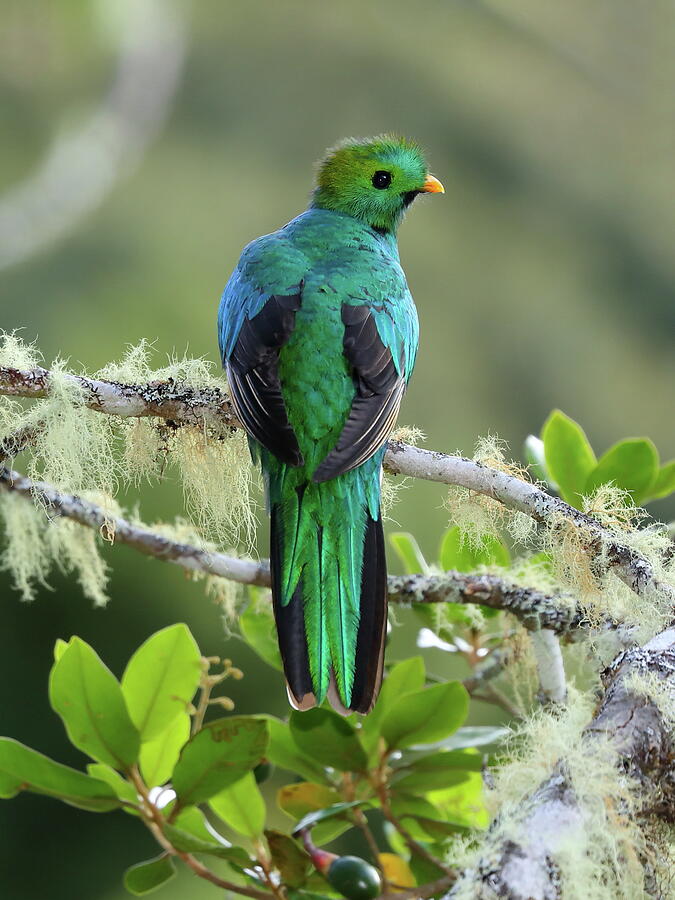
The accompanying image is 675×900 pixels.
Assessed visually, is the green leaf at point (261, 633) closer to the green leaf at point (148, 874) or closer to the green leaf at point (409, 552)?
the green leaf at point (409, 552)

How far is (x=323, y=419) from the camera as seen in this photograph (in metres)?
1.31

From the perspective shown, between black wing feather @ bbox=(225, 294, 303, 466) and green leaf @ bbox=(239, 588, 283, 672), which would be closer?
black wing feather @ bbox=(225, 294, 303, 466)

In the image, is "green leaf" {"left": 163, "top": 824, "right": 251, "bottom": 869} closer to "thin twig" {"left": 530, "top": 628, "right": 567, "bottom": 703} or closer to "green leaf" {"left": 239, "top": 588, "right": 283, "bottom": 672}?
"green leaf" {"left": 239, "top": 588, "right": 283, "bottom": 672}

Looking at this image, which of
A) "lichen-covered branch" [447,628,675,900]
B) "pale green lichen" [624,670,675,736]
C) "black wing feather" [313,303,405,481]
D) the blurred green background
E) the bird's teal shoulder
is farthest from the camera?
the blurred green background

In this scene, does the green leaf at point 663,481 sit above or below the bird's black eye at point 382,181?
below

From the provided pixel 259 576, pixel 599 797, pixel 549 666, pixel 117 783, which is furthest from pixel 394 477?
pixel 599 797

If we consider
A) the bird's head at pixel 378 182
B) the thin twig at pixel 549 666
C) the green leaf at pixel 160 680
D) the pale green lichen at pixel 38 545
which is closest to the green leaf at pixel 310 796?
the green leaf at pixel 160 680

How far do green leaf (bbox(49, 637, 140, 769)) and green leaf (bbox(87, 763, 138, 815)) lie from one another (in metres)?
0.05

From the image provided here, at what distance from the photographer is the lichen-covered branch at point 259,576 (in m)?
1.27

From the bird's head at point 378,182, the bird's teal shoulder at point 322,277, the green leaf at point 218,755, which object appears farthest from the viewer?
the bird's head at point 378,182

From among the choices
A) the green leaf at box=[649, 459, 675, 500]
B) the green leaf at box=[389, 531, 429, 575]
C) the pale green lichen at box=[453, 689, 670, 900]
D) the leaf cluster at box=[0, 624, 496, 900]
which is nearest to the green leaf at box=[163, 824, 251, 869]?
the leaf cluster at box=[0, 624, 496, 900]

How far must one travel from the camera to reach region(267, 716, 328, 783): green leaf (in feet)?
4.38

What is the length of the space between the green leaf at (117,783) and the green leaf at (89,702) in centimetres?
5

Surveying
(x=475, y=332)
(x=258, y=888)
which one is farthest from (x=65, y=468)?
(x=475, y=332)
